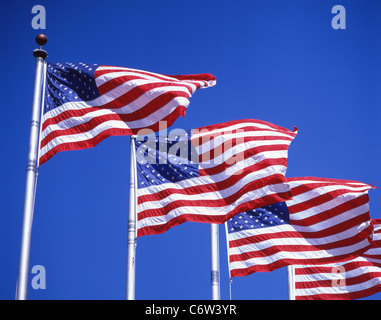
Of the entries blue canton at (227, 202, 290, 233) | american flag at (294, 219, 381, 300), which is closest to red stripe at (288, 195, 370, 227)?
blue canton at (227, 202, 290, 233)

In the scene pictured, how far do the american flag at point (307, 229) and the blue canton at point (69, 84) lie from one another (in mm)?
7874

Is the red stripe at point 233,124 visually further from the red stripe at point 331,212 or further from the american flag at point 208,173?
the red stripe at point 331,212

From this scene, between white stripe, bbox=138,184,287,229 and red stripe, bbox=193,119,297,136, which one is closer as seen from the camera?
white stripe, bbox=138,184,287,229

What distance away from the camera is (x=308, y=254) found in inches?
939

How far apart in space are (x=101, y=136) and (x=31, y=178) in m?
2.56

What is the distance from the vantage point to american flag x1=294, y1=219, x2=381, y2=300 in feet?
90.4

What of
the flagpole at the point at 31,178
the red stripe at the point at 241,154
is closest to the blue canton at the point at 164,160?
the red stripe at the point at 241,154

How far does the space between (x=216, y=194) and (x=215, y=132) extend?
86.7 inches

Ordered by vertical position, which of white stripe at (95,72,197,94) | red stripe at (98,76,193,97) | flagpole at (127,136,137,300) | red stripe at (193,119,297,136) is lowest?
flagpole at (127,136,137,300)

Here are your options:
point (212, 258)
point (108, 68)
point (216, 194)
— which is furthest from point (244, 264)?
point (108, 68)

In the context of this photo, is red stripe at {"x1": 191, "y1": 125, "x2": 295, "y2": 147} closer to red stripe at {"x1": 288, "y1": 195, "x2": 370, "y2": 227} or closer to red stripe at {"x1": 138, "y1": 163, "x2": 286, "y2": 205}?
red stripe at {"x1": 138, "y1": 163, "x2": 286, "y2": 205}

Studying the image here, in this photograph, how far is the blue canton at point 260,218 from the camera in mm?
23453
